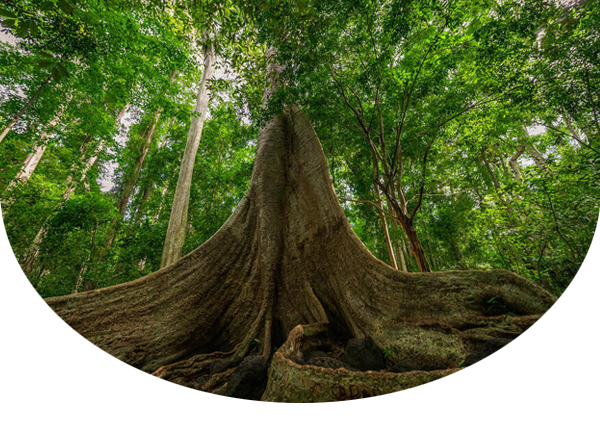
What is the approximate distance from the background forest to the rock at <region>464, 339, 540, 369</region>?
9.46 ft

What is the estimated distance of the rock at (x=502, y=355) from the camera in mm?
1511

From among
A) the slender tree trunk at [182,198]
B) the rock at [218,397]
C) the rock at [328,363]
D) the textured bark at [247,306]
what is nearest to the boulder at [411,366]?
the textured bark at [247,306]

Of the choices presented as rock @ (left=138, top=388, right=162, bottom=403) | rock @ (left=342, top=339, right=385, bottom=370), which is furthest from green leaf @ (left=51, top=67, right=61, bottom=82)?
rock @ (left=342, top=339, right=385, bottom=370)

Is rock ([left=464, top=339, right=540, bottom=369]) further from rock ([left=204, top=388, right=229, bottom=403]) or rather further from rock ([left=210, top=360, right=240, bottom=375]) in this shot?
rock ([left=210, top=360, right=240, bottom=375])

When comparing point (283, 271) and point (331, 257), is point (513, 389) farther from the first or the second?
point (283, 271)

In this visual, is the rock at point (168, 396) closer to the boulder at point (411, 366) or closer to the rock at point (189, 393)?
the rock at point (189, 393)

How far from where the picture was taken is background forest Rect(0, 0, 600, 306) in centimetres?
373

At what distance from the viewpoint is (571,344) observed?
1402 millimetres

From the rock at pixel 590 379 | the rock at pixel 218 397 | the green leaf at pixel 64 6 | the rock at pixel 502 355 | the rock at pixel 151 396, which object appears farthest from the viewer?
the rock at pixel 151 396

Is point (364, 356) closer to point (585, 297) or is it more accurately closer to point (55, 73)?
point (585, 297)

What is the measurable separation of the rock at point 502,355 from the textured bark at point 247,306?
21 centimetres

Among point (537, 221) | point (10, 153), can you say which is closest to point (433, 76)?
point (537, 221)

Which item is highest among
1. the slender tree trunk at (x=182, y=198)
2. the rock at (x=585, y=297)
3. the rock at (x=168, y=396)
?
the slender tree trunk at (x=182, y=198)

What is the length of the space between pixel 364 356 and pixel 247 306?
174 centimetres
